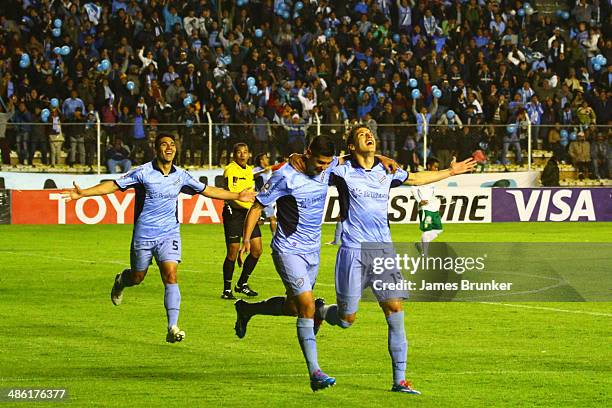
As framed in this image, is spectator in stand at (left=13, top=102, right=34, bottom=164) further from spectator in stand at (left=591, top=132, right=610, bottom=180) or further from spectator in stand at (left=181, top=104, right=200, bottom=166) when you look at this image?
spectator in stand at (left=591, top=132, right=610, bottom=180)

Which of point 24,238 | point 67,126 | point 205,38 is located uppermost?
point 205,38

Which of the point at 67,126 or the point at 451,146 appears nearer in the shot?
the point at 67,126

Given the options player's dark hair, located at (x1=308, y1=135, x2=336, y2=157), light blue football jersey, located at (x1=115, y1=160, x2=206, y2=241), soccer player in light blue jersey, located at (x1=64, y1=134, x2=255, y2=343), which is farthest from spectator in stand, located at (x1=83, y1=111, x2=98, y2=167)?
player's dark hair, located at (x1=308, y1=135, x2=336, y2=157)

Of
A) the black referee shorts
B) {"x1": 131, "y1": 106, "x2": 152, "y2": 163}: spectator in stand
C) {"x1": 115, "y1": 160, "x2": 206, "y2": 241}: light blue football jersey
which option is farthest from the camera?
{"x1": 131, "y1": 106, "x2": 152, "y2": 163}: spectator in stand

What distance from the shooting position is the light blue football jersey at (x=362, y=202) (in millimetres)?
11023

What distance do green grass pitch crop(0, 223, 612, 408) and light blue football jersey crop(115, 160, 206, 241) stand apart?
3.92ft

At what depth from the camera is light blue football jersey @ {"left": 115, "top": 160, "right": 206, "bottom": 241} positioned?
14.0 m

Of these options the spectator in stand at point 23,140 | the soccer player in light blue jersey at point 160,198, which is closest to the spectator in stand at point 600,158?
the spectator in stand at point 23,140

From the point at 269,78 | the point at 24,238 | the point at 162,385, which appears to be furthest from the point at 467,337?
the point at 269,78

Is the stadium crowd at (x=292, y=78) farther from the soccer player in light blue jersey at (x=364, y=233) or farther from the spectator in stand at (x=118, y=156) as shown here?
the soccer player in light blue jersey at (x=364, y=233)

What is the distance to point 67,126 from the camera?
31438 millimetres

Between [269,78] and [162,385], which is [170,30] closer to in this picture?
[269,78]

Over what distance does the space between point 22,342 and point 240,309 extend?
8.79ft

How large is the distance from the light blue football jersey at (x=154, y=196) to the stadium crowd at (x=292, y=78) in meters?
17.8
